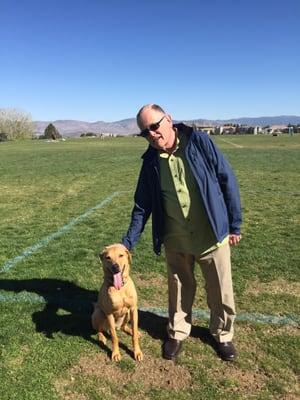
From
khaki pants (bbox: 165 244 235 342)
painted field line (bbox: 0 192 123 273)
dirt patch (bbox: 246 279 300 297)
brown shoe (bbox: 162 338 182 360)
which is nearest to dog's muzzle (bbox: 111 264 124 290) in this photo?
khaki pants (bbox: 165 244 235 342)

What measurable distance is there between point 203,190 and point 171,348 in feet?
4.91

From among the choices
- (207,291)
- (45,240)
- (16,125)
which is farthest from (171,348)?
(16,125)

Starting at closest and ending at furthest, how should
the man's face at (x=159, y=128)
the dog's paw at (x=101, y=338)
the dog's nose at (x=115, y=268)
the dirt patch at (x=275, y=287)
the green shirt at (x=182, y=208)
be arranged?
the man's face at (x=159, y=128)
the green shirt at (x=182, y=208)
the dog's nose at (x=115, y=268)
the dog's paw at (x=101, y=338)
the dirt patch at (x=275, y=287)

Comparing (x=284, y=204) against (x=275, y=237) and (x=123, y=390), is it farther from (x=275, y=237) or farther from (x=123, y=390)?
(x=123, y=390)

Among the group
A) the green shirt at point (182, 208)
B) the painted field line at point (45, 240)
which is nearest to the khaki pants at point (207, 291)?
the green shirt at point (182, 208)

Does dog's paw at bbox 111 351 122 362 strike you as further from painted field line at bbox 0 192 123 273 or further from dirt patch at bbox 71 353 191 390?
painted field line at bbox 0 192 123 273

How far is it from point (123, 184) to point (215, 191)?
37.3 ft

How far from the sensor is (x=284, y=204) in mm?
10984

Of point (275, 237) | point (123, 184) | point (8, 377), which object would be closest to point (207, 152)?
point (8, 377)

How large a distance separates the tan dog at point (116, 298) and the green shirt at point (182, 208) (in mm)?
471

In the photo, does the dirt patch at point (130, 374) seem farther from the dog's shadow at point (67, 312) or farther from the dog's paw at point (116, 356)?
the dog's shadow at point (67, 312)

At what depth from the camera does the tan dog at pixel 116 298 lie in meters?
3.92

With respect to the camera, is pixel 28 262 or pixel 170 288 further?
pixel 28 262

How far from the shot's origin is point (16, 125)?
101812mm
